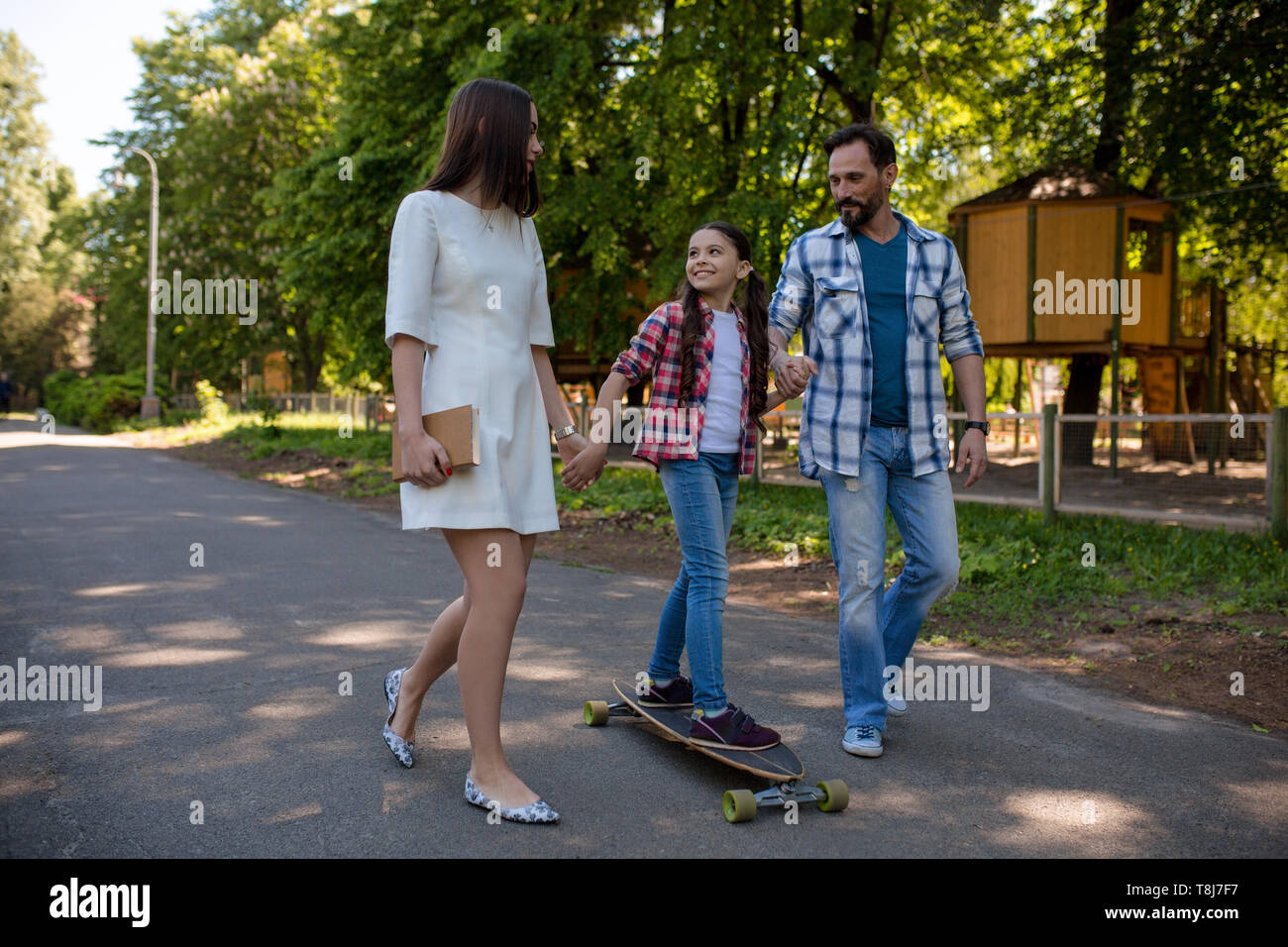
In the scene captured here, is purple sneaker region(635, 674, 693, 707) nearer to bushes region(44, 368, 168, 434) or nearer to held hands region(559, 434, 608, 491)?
held hands region(559, 434, 608, 491)

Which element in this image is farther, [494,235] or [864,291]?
[864,291]

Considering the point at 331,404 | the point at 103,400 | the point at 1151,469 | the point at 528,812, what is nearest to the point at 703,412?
the point at 528,812

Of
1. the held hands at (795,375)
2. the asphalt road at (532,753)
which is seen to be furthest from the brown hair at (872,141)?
the asphalt road at (532,753)

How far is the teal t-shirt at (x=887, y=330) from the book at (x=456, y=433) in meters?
1.77

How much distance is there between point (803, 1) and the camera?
16.6 m

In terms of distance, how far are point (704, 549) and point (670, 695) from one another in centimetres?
72

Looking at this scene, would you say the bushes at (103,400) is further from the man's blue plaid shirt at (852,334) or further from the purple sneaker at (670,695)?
the man's blue plaid shirt at (852,334)

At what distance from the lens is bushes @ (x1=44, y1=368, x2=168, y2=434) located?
35.0 meters

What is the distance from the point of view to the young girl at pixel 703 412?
13.1 feet

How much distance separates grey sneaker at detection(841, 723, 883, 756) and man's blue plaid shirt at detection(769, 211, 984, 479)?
3.25 ft

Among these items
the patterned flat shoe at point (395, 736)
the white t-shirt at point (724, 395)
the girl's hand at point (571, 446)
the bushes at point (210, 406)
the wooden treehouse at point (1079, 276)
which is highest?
the wooden treehouse at point (1079, 276)

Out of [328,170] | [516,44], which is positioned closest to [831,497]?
[516,44]
